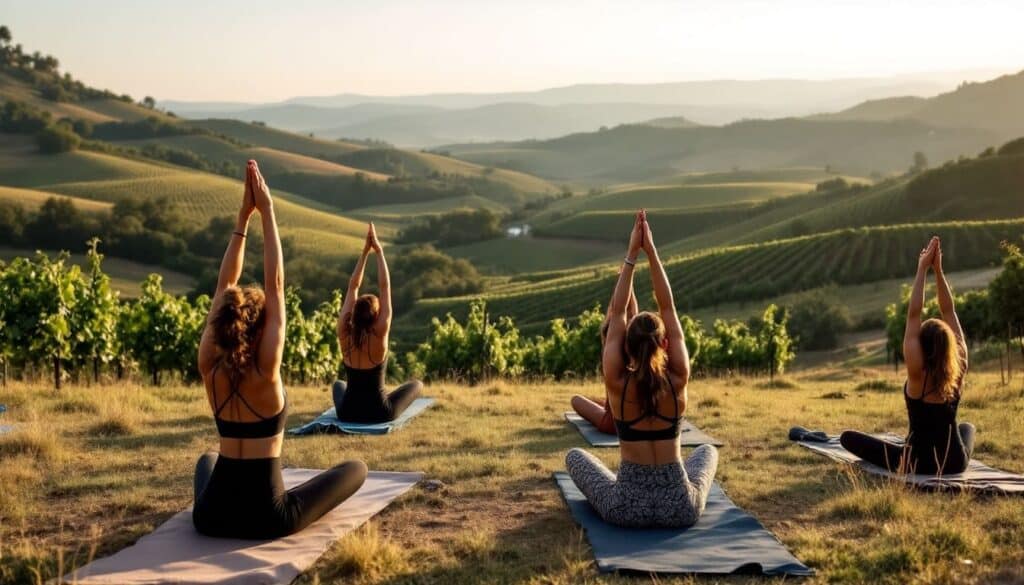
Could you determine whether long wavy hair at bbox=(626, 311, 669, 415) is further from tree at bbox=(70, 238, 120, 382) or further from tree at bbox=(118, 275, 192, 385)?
tree at bbox=(118, 275, 192, 385)

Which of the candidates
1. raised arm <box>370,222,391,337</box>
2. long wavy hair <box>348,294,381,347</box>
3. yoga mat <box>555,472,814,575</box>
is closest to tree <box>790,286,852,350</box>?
raised arm <box>370,222,391,337</box>

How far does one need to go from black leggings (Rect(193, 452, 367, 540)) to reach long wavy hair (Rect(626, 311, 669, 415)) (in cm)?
197

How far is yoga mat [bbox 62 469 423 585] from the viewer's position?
4.70m

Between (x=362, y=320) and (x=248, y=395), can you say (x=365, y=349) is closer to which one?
(x=362, y=320)

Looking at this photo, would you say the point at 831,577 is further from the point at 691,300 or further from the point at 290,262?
the point at 290,262

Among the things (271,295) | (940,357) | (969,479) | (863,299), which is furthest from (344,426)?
(863,299)

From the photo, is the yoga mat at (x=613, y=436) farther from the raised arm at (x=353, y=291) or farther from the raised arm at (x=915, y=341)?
the raised arm at (x=353, y=291)

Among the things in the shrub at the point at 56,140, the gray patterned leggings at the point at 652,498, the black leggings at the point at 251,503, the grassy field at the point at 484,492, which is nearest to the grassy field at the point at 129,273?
the shrub at the point at 56,140

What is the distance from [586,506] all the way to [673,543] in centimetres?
89

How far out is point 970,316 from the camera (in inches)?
1010

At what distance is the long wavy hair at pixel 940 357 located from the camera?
6.56 meters

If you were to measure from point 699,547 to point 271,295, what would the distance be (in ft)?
8.73

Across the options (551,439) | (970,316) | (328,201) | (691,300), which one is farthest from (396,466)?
(328,201)

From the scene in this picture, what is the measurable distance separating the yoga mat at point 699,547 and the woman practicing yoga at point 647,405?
0.12 metres
